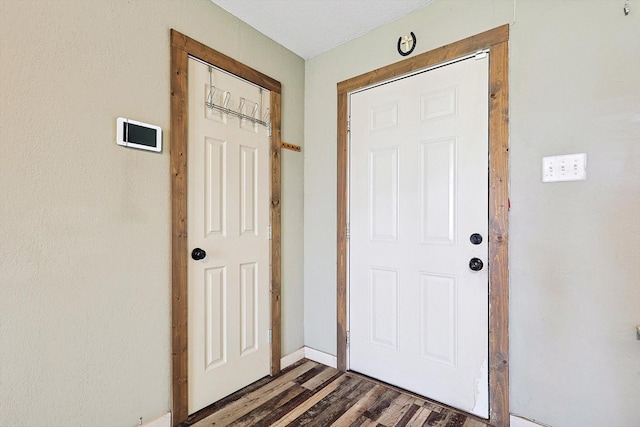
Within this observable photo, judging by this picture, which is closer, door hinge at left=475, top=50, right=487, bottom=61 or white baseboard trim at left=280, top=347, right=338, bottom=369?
door hinge at left=475, top=50, right=487, bottom=61

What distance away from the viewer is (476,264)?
1777mm

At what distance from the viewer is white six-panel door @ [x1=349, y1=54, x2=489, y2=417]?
181 cm

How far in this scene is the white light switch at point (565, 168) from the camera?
4.92 ft

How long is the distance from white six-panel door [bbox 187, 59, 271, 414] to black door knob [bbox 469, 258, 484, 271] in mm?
1394
